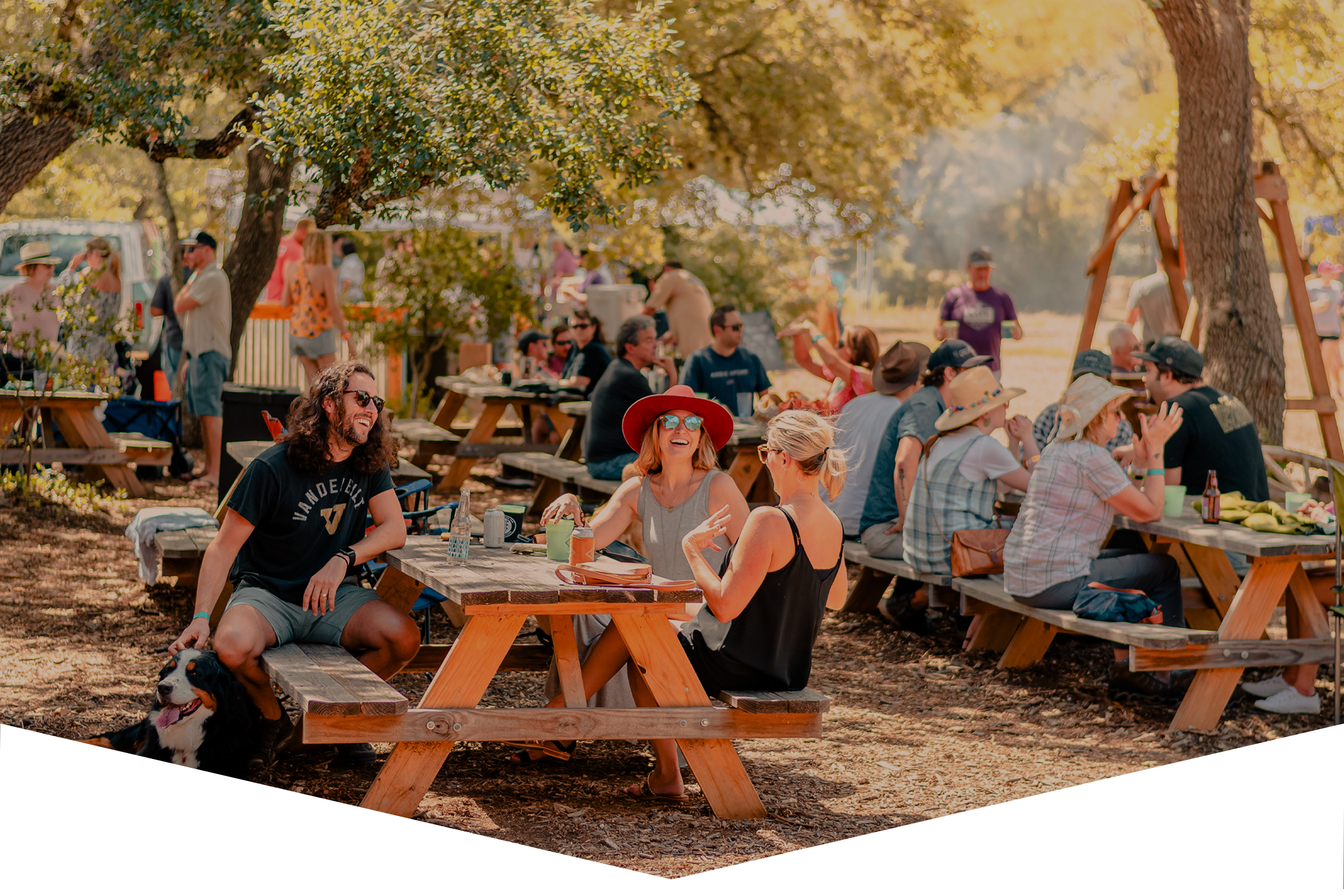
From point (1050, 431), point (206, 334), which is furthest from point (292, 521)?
point (206, 334)

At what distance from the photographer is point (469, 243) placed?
1256 cm

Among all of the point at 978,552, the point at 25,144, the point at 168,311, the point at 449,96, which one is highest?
the point at 449,96

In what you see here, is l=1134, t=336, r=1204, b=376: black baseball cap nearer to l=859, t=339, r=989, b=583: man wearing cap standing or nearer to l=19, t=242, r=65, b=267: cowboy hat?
l=859, t=339, r=989, b=583: man wearing cap standing

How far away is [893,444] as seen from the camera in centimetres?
662

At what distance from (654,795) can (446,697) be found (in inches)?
30.8

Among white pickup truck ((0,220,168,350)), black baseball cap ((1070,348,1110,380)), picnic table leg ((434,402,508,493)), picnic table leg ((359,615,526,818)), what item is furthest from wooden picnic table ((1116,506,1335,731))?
white pickup truck ((0,220,168,350))

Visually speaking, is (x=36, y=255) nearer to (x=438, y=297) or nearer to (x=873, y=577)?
(x=438, y=297)

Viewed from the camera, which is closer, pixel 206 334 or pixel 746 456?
pixel 746 456

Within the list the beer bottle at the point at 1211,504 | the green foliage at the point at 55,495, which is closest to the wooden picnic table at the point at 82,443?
the green foliage at the point at 55,495

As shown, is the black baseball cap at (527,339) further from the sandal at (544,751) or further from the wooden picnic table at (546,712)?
the wooden picnic table at (546,712)

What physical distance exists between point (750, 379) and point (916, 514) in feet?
8.84

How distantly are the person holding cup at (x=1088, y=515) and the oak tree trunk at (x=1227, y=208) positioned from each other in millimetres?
3283

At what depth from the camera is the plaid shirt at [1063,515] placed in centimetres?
545

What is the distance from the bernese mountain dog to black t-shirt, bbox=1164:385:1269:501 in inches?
159
